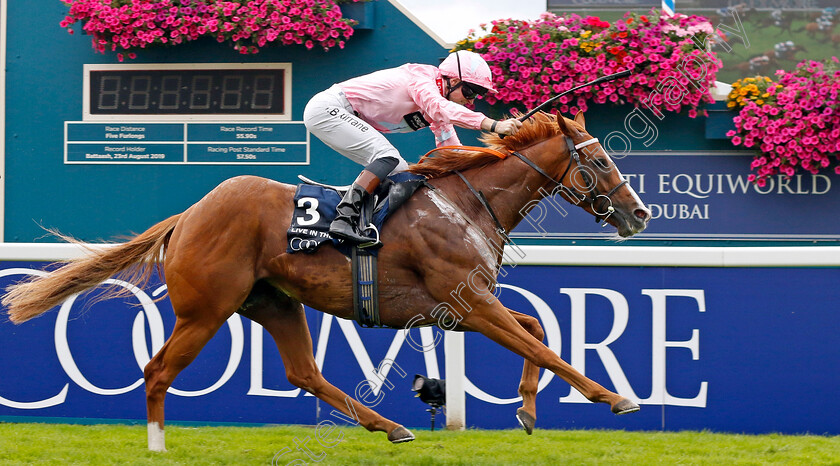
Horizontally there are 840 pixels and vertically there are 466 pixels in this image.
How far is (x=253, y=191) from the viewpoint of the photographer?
4.24 m

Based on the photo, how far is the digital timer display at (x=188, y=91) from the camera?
318 inches

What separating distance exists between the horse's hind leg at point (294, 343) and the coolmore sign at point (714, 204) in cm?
336

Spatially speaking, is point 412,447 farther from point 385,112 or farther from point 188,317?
point 385,112

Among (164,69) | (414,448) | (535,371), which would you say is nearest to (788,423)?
(535,371)

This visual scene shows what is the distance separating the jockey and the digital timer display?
3833 millimetres

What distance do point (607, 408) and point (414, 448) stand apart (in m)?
1.16

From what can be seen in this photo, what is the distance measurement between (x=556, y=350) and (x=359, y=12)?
3.97m

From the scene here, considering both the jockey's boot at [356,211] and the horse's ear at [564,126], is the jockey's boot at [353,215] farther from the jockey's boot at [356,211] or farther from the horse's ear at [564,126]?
the horse's ear at [564,126]

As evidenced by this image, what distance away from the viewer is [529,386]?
416cm

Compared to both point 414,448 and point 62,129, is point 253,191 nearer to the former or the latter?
point 414,448

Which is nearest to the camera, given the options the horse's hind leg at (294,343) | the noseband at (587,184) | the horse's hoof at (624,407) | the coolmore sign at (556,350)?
the horse's hoof at (624,407)

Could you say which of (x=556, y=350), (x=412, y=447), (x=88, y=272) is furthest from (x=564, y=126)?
(x=88, y=272)

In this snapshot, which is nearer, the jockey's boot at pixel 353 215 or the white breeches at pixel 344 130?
the jockey's boot at pixel 353 215

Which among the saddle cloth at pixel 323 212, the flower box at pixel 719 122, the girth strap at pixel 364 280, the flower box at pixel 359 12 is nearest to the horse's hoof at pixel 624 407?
the girth strap at pixel 364 280
